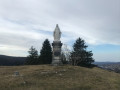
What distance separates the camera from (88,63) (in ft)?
131

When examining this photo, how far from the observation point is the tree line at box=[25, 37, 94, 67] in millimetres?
37219

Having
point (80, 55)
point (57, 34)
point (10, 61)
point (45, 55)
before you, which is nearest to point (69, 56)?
point (80, 55)

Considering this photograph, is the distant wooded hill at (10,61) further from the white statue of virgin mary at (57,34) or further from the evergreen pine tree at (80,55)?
the white statue of virgin mary at (57,34)

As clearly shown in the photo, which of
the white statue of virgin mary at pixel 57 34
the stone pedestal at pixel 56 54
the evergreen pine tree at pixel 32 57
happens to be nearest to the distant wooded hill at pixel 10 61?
the evergreen pine tree at pixel 32 57

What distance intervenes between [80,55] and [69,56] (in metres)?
2.27

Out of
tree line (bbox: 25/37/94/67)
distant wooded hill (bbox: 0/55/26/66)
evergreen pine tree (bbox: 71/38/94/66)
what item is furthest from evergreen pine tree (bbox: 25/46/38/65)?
distant wooded hill (bbox: 0/55/26/66)

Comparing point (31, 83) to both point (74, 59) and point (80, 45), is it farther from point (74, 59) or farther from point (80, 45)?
point (80, 45)

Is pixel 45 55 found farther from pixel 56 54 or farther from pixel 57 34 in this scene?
pixel 56 54

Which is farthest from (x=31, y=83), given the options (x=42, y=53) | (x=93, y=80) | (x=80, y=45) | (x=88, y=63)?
(x=80, y=45)

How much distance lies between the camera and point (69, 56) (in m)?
39.6

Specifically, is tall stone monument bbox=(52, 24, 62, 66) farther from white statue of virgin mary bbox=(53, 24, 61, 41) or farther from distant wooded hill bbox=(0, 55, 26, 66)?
distant wooded hill bbox=(0, 55, 26, 66)

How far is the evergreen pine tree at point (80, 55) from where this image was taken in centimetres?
3792

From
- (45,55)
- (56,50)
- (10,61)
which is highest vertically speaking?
(10,61)

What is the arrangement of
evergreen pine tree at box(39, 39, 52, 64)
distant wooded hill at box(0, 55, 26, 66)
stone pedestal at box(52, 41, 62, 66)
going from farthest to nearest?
distant wooded hill at box(0, 55, 26, 66) → evergreen pine tree at box(39, 39, 52, 64) → stone pedestal at box(52, 41, 62, 66)
